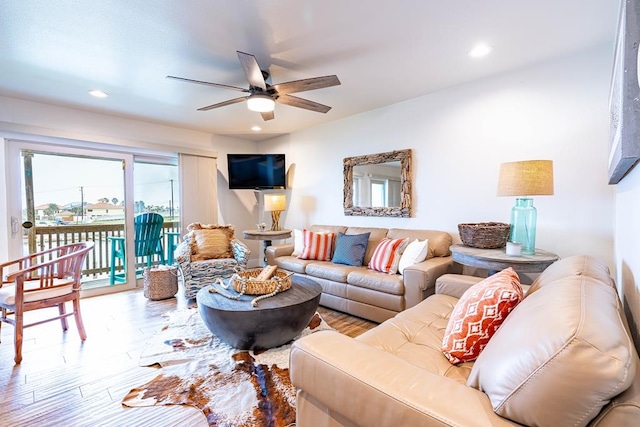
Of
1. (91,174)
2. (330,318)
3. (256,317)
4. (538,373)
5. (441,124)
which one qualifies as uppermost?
(441,124)

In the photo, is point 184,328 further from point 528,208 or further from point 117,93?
point 528,208

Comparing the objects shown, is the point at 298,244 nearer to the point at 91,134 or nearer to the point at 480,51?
the point at 480,51

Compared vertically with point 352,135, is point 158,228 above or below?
below

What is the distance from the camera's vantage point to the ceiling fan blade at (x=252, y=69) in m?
1.94

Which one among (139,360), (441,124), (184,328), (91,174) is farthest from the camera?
(91,174)

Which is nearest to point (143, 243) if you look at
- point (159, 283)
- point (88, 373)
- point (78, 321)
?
point (159, 283)

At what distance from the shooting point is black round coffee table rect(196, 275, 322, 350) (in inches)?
79.6

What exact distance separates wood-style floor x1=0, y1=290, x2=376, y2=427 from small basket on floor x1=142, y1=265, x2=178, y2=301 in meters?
0.40

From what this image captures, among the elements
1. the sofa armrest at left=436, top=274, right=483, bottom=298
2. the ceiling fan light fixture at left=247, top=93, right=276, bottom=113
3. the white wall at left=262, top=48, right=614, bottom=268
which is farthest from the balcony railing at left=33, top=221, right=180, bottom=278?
the sofa armrest at left=436, top=274, right=483, bottom=298

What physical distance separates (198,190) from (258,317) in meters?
3.29

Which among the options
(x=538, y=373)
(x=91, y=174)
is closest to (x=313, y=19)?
(x=538, y=373)

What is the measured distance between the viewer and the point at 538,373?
66cm

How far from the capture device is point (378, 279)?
2.77 meters

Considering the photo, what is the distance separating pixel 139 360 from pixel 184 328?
54cm
